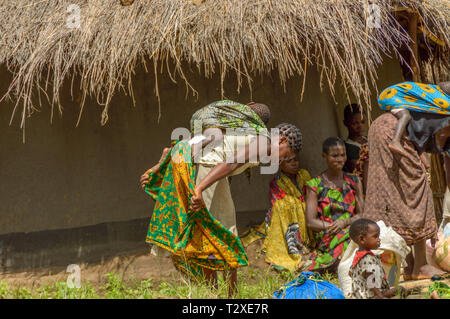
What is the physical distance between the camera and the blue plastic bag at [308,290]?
3979 mm

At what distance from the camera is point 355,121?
632 centimetres

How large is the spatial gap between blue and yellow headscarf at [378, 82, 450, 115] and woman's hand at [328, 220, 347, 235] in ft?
3.46

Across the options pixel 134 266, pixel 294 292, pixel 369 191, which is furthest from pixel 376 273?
pixel 134 266

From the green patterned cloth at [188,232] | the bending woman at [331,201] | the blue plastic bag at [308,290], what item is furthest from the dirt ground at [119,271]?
the blue plastic bag at [308,290]

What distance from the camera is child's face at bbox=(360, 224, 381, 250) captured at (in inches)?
175

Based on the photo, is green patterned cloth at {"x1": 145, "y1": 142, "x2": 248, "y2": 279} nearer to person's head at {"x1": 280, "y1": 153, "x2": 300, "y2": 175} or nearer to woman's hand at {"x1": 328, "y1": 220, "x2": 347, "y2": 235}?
woman's hand at {"x1": 328, "y1": 220, "x2": 347, "y2": 235}

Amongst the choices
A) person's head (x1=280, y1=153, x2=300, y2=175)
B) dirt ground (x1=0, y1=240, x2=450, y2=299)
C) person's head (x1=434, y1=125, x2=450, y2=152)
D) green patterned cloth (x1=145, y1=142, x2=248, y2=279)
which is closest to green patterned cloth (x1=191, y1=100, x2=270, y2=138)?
green patterned cloth (x1=145, y1=142, x2=248, y2=279)

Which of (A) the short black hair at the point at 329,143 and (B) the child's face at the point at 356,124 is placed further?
(B) the child's face at the point at 356,124

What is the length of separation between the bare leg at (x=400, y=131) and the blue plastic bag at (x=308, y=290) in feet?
4.69

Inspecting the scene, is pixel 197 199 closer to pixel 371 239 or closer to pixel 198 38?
pixel 371 239

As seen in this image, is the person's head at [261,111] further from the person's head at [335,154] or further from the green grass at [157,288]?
the green grass at [157,288]

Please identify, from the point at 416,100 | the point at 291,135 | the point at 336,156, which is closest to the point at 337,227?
the point at 336,156

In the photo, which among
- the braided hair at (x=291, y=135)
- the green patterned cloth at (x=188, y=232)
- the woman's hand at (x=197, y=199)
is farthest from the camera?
the braided hair at (x=291, y=135)
